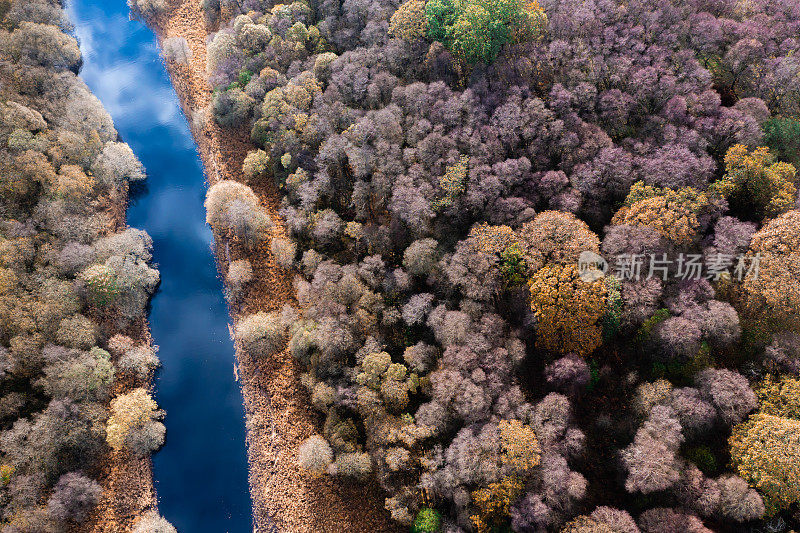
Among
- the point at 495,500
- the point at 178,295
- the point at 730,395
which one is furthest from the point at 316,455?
the point at 730,395

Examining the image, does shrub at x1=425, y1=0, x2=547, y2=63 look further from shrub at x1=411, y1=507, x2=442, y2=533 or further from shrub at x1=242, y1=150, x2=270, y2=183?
shrub at x1=411, y1=507, x2=442, y2=533

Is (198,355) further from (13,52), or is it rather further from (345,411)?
(13,52)

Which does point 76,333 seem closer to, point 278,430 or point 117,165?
Result: point 278,430

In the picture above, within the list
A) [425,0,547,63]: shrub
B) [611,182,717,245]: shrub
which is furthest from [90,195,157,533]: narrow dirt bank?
[611,182,717,245]: shrub

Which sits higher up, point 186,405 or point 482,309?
point 186,405

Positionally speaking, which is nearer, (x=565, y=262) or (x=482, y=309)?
(x=565, y=262)

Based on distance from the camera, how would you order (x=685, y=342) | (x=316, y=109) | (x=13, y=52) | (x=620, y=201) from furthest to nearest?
(x=13, y=52) < (x=316, y=109) < (x=620, y=201) < (x=685, y=342)

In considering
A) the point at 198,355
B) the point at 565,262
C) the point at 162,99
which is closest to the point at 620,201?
the point at 565,262

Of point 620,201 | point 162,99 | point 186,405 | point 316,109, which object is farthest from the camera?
point 162,99
